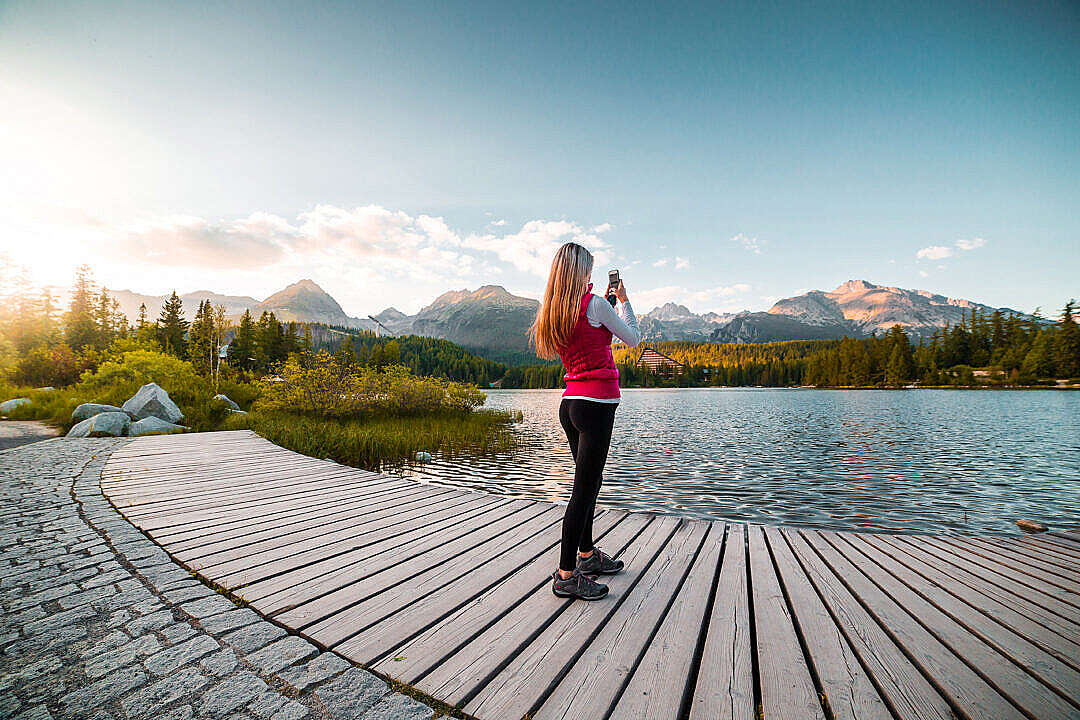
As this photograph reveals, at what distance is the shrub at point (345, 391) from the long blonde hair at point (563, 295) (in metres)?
17.3

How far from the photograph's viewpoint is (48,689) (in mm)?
2061

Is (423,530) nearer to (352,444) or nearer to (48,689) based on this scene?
(48,689)

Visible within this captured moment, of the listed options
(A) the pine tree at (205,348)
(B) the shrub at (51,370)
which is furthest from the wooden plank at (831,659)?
(B) the shrub at (51,370)

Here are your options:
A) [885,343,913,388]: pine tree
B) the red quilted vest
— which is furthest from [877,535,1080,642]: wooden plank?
[885,343,913,388]: pine tree

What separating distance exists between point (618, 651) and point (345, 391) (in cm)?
1872

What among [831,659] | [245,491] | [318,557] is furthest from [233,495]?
[831,659]

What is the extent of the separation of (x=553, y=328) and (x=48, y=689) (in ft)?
10.7

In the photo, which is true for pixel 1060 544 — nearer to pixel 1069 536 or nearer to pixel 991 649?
pixel 1069 536

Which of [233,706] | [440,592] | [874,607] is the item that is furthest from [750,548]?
[233,706]

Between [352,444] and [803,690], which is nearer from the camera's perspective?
[803,690]

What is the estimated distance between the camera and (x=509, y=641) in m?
2.53

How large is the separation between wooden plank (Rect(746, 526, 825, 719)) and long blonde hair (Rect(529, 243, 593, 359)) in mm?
2202

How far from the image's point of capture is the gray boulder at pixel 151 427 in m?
12.8

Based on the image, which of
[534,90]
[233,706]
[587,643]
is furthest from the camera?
[534,90]
